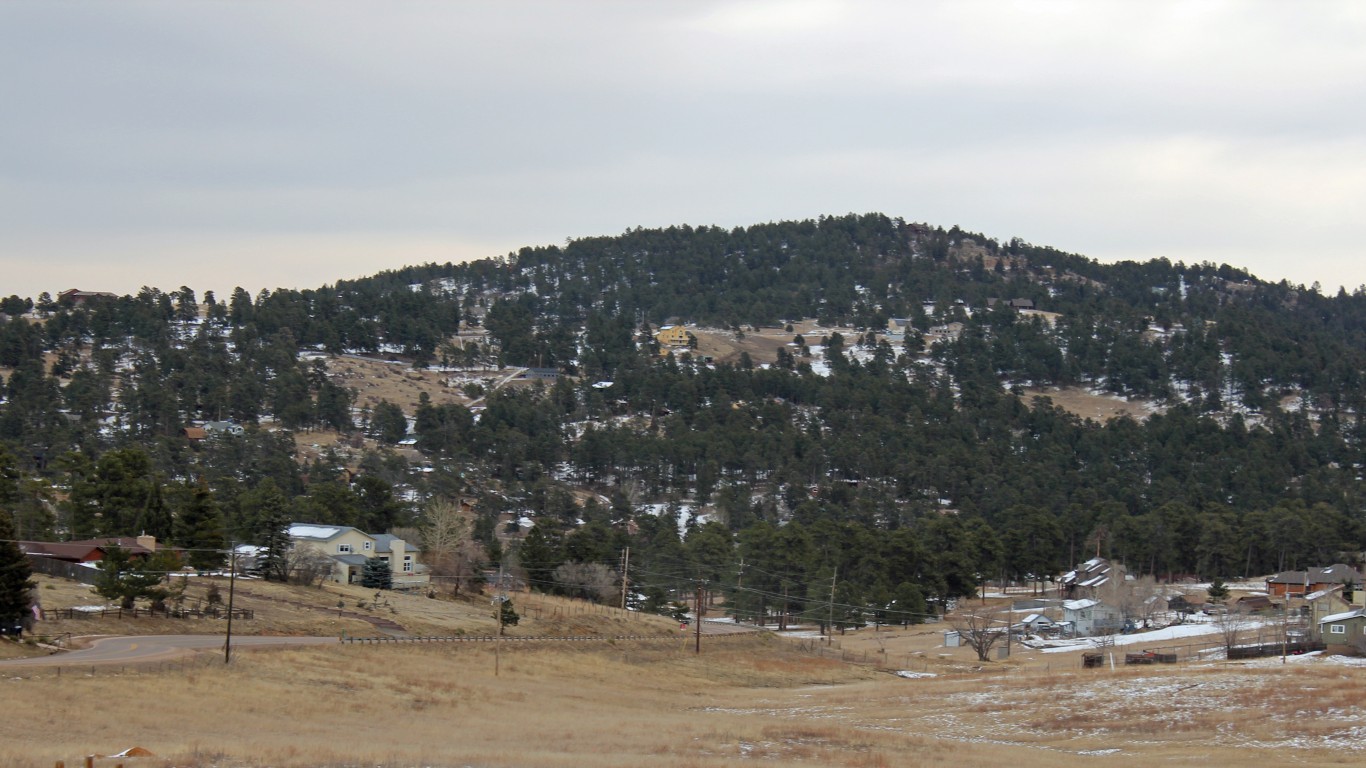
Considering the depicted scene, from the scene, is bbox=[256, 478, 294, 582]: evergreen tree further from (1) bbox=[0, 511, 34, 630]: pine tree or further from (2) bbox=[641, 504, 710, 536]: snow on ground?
(2) bbox=[641, 504, 710, 536]: snow on ground

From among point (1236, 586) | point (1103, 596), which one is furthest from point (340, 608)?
point (1236, 586)

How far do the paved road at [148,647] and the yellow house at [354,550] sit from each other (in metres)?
32.0

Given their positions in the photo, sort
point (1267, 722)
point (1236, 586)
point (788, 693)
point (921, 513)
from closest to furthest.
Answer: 1. point (1267, 722)
2. point (788, 693)
3. point (1236, 586)
4. point (921, 513)

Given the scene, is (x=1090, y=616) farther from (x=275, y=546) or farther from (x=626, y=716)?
(x=626, y=716)

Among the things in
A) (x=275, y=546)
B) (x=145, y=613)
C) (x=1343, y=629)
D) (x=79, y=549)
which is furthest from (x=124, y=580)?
(x=1343, y=629)

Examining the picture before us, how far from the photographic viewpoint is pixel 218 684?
51156 mm

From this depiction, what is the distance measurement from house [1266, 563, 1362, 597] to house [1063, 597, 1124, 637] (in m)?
16.3

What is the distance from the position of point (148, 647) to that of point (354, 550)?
43.2 m

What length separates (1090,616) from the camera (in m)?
115

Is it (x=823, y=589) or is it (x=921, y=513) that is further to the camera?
(x=921, y=513)

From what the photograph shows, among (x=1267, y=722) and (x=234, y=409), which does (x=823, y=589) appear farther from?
(x=234, y=409)

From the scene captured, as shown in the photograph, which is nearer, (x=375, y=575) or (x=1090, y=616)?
(x=375, y=575)

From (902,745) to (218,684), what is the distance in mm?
25943

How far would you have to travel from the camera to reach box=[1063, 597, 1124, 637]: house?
11344 cm
